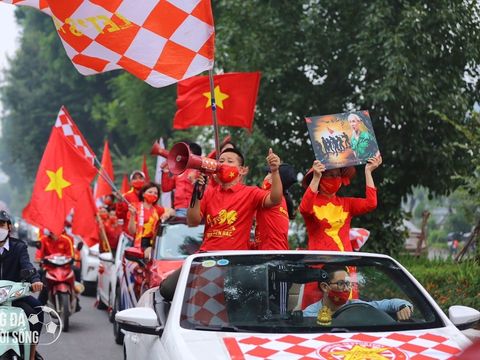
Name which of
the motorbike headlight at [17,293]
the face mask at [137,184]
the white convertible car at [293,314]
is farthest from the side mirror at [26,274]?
the face mask at [137,184]

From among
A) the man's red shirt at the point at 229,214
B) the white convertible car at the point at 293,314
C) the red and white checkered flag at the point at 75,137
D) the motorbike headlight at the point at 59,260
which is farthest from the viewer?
the red and white checkered flag at the point at 75,137

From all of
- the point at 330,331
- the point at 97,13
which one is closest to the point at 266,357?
the point at 330,331

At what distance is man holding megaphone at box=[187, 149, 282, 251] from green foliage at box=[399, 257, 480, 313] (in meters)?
4.06

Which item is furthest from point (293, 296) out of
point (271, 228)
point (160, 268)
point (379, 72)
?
point (379, 72)

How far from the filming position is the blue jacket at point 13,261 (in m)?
6.93

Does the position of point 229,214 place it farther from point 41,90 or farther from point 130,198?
point 41,90

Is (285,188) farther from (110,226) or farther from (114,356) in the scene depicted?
(110,226)

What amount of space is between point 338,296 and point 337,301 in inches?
1.9

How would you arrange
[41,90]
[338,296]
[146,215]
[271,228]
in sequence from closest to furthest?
1. [338,296]
2. [271,228]
3. [146,215]
4. [41,90]

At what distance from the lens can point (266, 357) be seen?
174 inches

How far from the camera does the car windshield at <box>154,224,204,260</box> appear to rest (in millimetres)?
9914

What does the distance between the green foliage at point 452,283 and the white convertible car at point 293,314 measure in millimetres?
4940

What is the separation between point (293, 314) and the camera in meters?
5.11

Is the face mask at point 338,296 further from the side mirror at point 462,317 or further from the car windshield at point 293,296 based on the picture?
the side mirror at point 462,317
